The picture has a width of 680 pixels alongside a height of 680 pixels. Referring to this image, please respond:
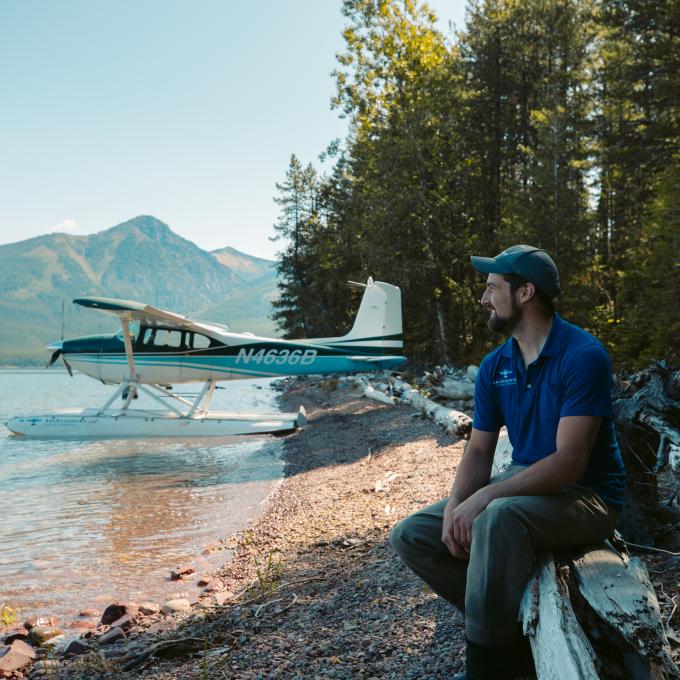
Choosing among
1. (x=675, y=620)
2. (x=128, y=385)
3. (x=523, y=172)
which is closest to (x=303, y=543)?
(x=675, y=620)

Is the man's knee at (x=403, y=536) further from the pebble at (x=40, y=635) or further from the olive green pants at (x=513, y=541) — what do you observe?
the pebble at (x=40, y=635)

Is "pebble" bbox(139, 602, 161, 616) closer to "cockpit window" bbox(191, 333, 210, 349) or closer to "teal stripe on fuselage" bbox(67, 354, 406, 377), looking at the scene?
"teal stripe on fuselage" bbox(67, 354, 406, 377)

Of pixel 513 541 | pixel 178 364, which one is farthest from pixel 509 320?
pixel 178 364

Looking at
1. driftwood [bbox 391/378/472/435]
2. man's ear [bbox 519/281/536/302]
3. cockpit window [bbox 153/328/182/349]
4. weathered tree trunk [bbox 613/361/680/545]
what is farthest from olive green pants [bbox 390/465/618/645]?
cockpit window [bbox 153/328/182/349]

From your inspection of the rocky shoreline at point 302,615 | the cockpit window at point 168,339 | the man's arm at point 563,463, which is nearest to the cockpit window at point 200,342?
the cockpit window at point 168,339

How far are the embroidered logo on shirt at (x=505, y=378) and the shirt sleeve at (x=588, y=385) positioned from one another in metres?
0.33

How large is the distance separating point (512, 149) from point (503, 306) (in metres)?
26.7

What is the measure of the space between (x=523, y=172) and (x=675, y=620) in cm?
2084

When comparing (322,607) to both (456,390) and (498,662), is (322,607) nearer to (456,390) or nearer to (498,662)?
(498,662)

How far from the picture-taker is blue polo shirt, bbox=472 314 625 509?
247 cm

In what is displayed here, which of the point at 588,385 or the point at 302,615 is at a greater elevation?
the point at 588,385

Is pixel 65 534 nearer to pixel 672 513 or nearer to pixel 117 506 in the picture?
pixel 117 506

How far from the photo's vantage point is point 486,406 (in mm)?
2961

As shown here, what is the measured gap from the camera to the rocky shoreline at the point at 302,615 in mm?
3068
